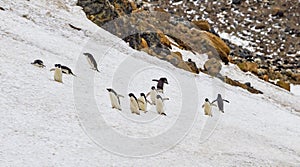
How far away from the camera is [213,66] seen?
Result: 3456 centimetres

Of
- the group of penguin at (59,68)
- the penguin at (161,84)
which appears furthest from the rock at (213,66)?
the group of penguin at (59,68)

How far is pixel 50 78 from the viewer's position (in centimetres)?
2136

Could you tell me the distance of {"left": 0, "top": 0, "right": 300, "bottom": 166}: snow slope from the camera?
1543cm

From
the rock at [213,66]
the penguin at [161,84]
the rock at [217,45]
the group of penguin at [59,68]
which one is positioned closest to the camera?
the group of penguin at [59,68]

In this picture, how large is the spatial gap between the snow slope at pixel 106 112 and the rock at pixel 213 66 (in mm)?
2447

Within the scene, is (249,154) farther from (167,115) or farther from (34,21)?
(34,21)

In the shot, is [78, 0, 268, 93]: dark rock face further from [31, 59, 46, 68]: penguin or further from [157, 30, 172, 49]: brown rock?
[31, 59, 46, 68]: penguin

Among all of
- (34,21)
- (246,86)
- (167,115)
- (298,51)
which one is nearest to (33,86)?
(167,115)

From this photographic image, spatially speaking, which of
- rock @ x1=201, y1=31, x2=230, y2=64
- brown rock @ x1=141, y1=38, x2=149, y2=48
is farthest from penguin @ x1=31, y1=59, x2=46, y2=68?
rock @ x1=201, y1=31, x2=230, y2=64

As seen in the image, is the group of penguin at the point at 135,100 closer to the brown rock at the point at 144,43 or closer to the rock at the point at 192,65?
the rock at the point at 192,65

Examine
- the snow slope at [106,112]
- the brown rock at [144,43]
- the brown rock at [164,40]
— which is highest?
the brown rock at [164,40]

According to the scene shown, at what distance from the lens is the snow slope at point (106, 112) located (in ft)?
50.6

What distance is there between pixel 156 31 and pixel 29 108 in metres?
20.4

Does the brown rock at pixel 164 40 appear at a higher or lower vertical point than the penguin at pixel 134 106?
higher
